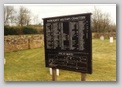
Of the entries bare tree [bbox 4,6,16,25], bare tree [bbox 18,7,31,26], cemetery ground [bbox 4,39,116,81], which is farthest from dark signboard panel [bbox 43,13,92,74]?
bare tree [bbox 4,6,16,25]

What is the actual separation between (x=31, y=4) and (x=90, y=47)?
72cm

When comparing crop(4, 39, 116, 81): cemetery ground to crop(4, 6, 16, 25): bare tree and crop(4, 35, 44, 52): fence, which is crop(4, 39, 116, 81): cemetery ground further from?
crop(4, 6, 16, 25): bare tree

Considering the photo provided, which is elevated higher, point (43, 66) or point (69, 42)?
point (69, 42)

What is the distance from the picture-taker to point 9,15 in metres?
3.04

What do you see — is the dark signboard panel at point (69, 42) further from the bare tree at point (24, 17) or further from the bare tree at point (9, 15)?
the bare tree at point (9, 15)

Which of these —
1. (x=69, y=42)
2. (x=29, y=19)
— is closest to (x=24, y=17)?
(x=29, y=19)

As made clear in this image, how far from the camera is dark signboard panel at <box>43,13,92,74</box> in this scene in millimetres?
2994

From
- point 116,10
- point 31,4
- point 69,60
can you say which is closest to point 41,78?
point 69,60

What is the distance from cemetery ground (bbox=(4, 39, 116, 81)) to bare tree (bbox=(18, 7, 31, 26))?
11.1 inches

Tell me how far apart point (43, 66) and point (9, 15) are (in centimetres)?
61

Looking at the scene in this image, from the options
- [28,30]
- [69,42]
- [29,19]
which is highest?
[29,19]

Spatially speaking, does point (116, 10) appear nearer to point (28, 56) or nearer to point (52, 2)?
point (52, 2)

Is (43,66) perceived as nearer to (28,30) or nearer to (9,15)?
(28,30)

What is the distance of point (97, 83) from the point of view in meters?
3.04
